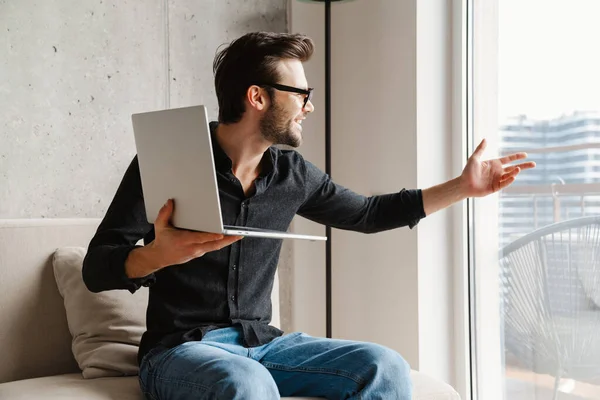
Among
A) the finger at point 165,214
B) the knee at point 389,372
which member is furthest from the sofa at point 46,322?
the finger at point 165,214

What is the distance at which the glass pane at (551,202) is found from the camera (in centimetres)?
218

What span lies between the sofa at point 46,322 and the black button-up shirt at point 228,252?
6.6 inches

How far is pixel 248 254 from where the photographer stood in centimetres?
187

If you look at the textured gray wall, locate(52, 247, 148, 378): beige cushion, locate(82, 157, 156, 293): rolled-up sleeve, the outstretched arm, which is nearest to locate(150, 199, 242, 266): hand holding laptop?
locate(82, 157, 156, 293): rolled-up sleeve

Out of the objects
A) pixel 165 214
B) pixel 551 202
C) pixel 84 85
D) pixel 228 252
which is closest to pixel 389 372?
pixel 228 252

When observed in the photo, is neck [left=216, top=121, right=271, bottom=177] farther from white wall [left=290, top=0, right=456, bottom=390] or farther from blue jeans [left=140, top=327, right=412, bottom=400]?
white wall [left=290, top=0, right=456, bottom=390]

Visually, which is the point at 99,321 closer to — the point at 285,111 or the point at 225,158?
the point at 225,158

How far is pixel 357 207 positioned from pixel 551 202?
2.21 feet

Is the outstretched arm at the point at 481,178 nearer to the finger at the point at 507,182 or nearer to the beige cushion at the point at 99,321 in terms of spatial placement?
the finger at the point at 507,182

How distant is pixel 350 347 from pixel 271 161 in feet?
1.79

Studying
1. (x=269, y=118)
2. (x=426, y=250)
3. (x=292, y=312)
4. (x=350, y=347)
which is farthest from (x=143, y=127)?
(x=292, y=312)

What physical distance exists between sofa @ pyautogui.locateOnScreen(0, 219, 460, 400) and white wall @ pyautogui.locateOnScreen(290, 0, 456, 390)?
656 mm

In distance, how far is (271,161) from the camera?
1.94m

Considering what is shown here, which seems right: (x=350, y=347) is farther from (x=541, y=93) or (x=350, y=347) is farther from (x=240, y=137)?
(x=541, y=93)
